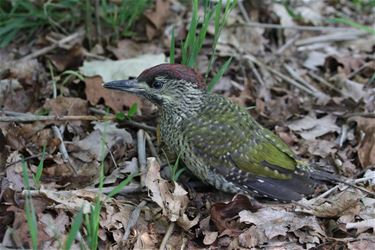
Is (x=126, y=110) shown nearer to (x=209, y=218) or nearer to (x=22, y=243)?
(x=209, y=218)

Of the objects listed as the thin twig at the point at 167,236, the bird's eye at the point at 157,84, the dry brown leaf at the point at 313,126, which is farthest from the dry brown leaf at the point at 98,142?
the dry brown leaf at the point at 313,126

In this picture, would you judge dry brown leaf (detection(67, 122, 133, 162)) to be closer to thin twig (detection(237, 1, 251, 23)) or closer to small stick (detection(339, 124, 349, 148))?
small stick (detection(339, 124, 349, 148))

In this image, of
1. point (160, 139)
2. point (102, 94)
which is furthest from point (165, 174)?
point (102, 94)

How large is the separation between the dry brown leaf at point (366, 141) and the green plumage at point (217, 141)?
0.61 m

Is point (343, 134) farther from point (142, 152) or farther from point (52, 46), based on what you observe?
point (52, 46)

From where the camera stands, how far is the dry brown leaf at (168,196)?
4.33m

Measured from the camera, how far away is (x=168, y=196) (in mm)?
4422

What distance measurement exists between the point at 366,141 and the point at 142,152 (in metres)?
1.90

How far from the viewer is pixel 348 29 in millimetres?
7152

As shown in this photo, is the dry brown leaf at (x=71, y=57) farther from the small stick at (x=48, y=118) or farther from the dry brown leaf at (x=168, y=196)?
the dry brown leaf at (x=168, y=196)

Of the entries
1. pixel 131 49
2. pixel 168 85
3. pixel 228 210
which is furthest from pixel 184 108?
pixel 131 49

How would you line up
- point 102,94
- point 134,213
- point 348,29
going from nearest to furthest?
point 134,213, point 102,94, point 348,29

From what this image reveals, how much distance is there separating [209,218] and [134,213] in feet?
1.75

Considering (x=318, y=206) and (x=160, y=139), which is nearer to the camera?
(x=318, y=206)
